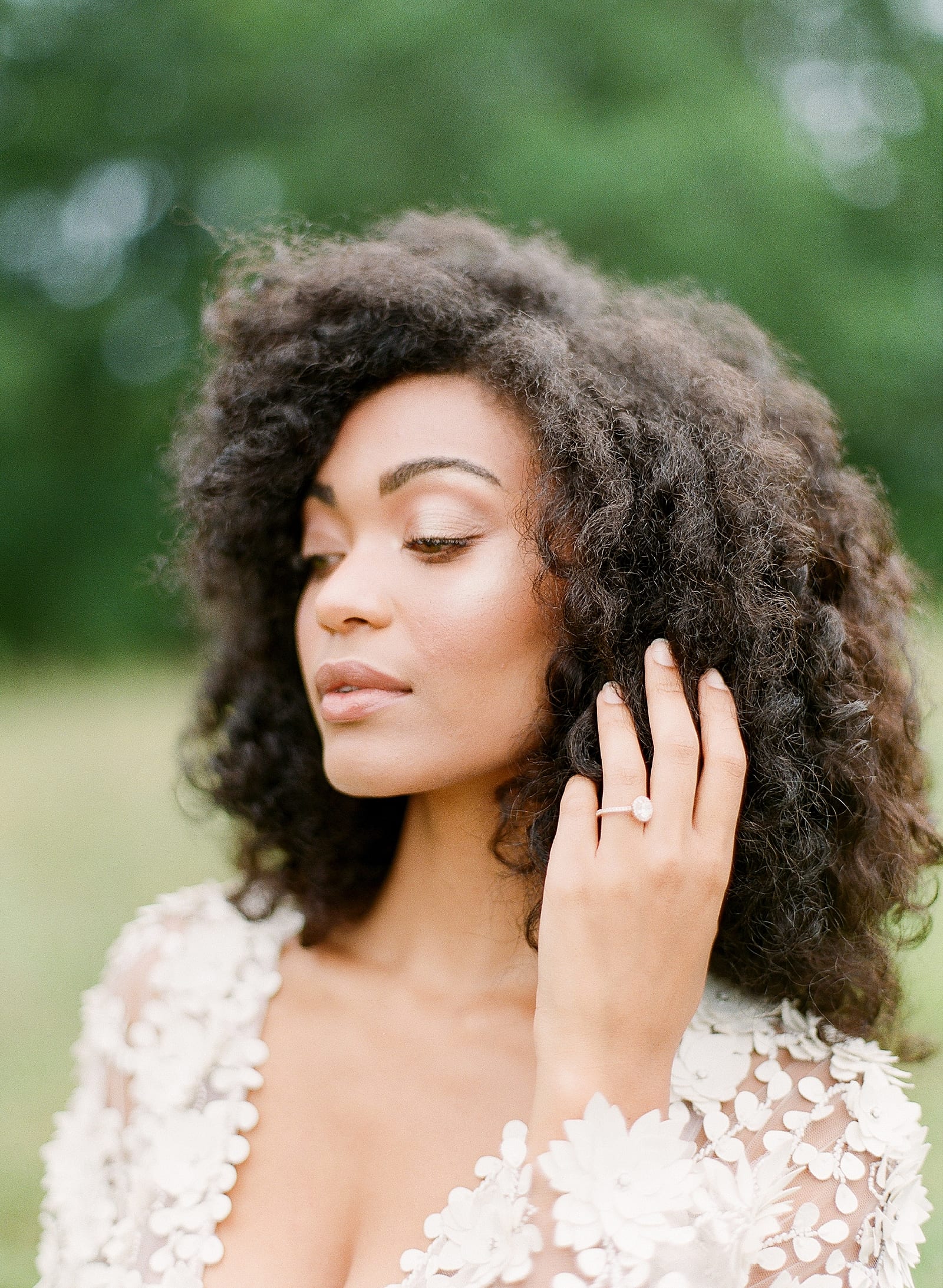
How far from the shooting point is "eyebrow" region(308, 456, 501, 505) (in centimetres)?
188

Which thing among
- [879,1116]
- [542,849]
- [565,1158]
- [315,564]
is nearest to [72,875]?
[315,564]

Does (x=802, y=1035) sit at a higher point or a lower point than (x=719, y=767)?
lower

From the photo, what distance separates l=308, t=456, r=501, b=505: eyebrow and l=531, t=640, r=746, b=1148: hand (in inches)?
17.5

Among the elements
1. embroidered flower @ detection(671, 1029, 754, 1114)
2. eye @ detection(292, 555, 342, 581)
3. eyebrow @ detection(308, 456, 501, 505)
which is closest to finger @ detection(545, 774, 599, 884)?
embroidered flower @ detection(671, 1029, 754, 1114)

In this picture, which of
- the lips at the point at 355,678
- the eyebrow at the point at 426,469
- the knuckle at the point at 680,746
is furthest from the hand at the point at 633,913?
the eyebrow at the point at 426,469

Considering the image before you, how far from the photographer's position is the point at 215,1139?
196cm

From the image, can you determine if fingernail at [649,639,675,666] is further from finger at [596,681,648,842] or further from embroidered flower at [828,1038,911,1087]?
embroidered flower at [828,1038,911,1087]

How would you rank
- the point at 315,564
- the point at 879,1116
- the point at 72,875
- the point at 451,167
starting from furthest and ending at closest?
the point at 451,167
the point at 72,875
the point at 315,564
the point at 879,1116

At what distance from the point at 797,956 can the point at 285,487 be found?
123 centimetres

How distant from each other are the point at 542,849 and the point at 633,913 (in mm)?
281

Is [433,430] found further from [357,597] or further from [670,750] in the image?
[670,750]

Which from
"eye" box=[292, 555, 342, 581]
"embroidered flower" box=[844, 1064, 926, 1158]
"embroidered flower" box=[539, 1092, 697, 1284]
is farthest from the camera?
"eye" box=[292, 555, 342, 581]

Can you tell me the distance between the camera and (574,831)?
1.72 meters

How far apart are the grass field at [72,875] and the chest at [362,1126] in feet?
2.40
